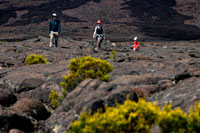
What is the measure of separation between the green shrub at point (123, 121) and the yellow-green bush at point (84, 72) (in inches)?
136

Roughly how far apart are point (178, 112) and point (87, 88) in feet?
9.21

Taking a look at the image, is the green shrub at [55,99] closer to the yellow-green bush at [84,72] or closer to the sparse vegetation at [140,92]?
the yellow-green bush at [84,72]

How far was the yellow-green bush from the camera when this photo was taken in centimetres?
693

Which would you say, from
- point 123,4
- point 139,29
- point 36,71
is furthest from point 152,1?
point 36,71

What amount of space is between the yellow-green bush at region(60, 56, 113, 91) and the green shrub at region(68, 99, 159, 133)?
11.3 ft

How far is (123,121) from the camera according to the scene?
3.29 metres

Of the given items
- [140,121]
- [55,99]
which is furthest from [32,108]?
[140,121]

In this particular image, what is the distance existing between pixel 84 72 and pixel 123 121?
3.84 metres

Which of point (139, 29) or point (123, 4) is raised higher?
point (123, 4)

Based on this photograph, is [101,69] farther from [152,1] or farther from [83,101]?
[152,1]

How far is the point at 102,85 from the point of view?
5.57 meters

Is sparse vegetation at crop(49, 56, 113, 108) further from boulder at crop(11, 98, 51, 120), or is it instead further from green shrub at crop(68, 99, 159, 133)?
green shrub at crop(68, 99, 159, 133)

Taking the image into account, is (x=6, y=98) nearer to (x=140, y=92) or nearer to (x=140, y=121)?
(x=140, y=92)

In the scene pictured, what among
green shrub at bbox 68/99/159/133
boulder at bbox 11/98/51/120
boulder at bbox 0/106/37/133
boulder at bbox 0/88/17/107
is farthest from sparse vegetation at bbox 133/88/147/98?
boulder at bbox 0/88/17/107
